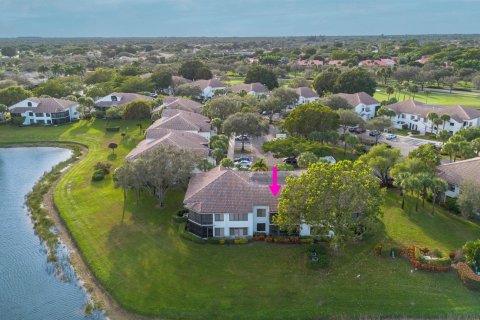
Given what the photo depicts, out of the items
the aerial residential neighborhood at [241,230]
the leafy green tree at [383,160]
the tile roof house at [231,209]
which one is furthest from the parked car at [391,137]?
the tile roof house at [231,209]

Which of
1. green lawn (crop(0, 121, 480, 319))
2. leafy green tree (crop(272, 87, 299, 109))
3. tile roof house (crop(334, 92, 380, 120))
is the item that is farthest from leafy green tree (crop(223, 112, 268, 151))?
tile roof house (crop(334, 92, 380, 120))

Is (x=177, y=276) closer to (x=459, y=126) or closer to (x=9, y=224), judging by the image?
(x=9, y=224)

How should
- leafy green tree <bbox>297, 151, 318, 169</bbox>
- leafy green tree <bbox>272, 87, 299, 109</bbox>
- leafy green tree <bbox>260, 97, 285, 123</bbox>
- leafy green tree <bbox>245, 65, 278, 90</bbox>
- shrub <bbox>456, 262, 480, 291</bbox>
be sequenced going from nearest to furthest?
shrub <bbox>456, 262, 480, 291</bbox>
leafy green tree <bbox>297, 151, 318, 169</bbox>
leafy green tree <bbox>260, 97, 285, 123</bbox>
leafy green tree <bbox>272, 87, 299, 109</bbox>
leafy green tree <bbox>245, 65, 278, 90</bbox>

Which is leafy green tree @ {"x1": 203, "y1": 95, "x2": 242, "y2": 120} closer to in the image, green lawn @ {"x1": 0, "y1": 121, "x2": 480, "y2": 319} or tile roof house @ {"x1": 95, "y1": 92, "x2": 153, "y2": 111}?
tile roof house @ {"x1": 95, "y1": 92, "x2": 153, "y2": 111}

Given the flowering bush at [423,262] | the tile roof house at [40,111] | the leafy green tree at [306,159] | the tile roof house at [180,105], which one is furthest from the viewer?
the tile roof house at [40,111]

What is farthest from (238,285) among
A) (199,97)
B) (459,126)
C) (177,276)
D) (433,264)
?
(199,97)

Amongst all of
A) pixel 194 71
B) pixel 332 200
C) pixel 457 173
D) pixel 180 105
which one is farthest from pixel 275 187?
pixel 194 71

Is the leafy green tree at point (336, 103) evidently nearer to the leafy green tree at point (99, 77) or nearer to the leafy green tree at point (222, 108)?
the leafy green tree at point (222, 108)
